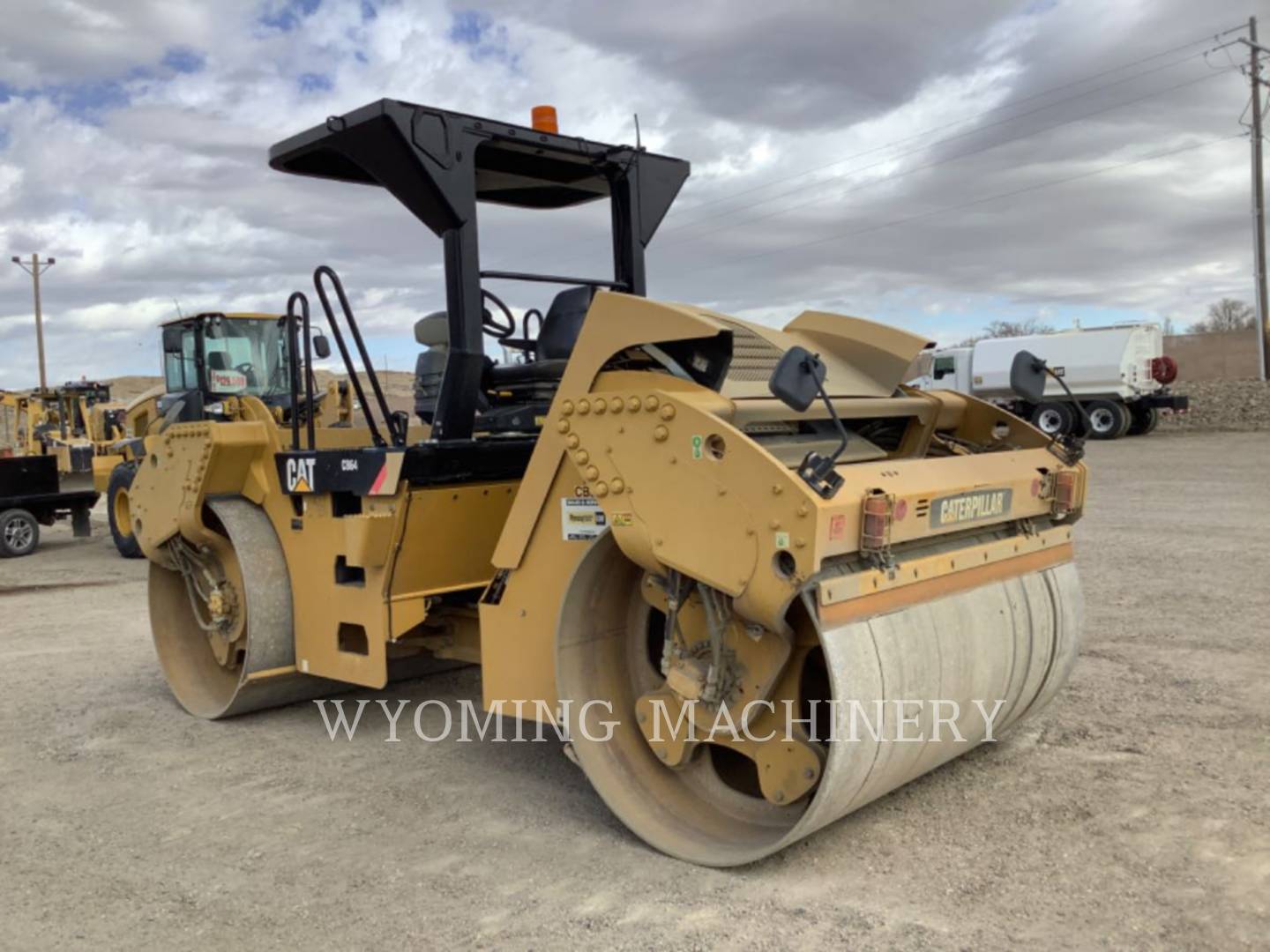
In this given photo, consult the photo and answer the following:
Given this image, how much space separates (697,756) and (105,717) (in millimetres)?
3255

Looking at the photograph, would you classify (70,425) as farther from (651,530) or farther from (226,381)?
(651,530)

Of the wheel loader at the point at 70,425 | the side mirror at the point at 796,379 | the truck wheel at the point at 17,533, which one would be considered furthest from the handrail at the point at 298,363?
the wheel loader at the point at 70,425

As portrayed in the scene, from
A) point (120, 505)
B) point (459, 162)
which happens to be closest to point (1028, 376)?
point (459, 162)

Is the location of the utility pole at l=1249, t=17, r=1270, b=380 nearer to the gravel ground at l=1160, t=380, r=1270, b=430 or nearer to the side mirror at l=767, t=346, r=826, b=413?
the gravel ground at l=1160, t=380, r=1270, b=430

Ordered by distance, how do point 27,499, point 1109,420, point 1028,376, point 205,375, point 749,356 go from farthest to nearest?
point 1109,420 → point 27,499 → point 205,375 → point 1028,376 → point 749,356

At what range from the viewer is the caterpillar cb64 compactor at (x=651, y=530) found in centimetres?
316

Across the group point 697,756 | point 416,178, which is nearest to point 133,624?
point 416,178

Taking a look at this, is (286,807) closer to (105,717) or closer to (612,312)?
(105,717)

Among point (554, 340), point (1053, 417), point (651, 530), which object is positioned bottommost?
point (651, 530)

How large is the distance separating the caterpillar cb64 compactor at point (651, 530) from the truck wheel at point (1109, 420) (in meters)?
A: 20.0

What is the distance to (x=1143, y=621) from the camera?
21.1 ft

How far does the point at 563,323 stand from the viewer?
4637 mm

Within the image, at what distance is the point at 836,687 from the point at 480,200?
323 centimetres

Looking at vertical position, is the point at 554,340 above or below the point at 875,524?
above
